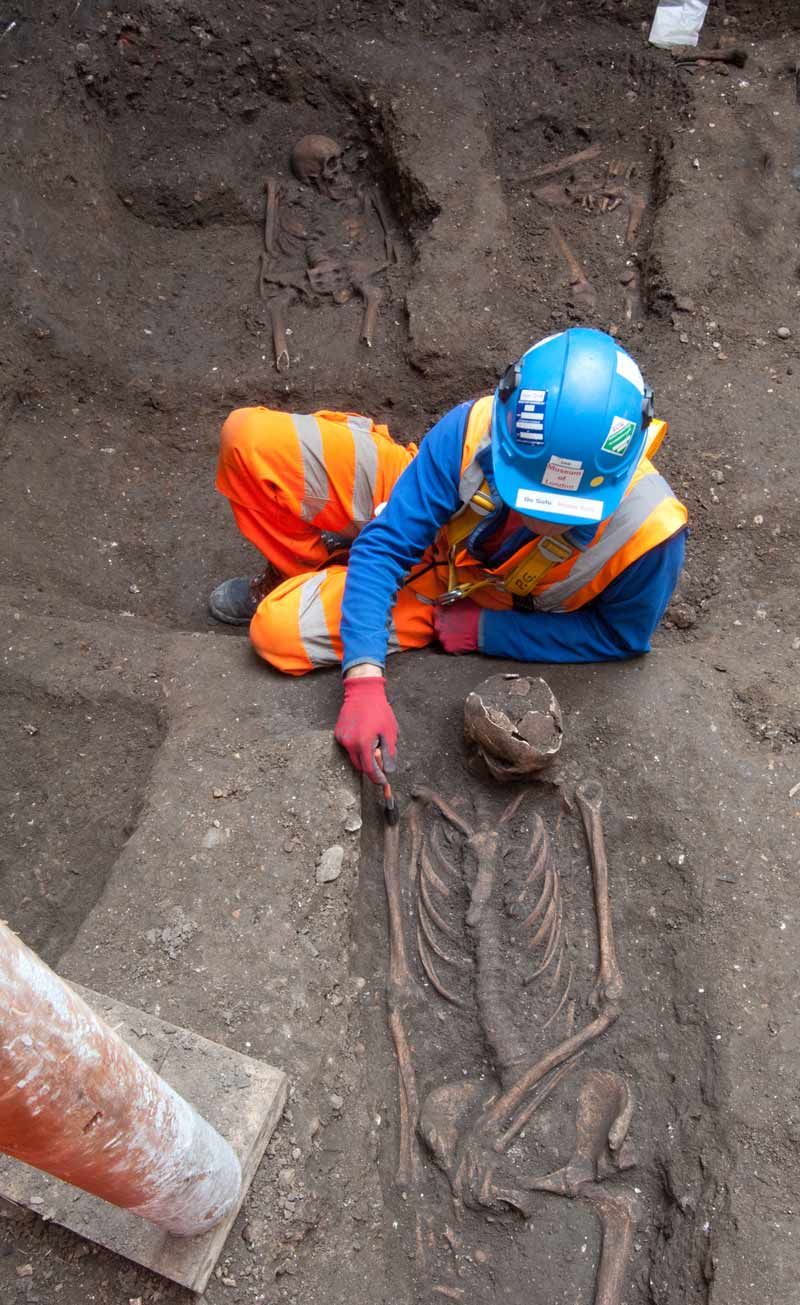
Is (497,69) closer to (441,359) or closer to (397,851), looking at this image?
Result: (441,359)

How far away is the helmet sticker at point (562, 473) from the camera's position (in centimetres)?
254

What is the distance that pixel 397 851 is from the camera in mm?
3037

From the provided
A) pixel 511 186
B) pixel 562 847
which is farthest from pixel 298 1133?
pixel 511 186

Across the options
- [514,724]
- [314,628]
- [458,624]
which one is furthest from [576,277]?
[514,724]

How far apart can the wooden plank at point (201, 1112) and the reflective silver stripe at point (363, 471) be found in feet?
6.22

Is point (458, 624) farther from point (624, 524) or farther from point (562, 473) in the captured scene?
point (562, 473)

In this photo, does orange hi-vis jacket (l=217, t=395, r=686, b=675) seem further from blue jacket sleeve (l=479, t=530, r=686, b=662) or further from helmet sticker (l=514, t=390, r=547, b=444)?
helmet sticker (l=514, t=390, r=547, b=444)

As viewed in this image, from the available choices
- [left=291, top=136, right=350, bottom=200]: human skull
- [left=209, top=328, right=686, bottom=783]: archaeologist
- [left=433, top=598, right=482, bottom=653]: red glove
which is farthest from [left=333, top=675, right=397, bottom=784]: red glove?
[left=291, top=136, right=350, bottom=200]: human skull

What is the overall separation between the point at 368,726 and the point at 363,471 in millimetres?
1056

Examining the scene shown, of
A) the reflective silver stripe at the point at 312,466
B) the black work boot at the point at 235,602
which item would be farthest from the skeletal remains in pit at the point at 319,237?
the reflective silver stripe at the point at 312,466

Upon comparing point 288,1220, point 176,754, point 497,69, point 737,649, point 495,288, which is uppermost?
point 497,69

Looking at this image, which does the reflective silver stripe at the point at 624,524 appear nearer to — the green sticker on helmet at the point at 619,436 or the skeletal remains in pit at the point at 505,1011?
the green sticker on helmet at the point at 619,436

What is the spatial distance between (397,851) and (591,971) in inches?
27.1

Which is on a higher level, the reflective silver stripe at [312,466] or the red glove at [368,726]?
the reflective silver stripe at [312,466]
